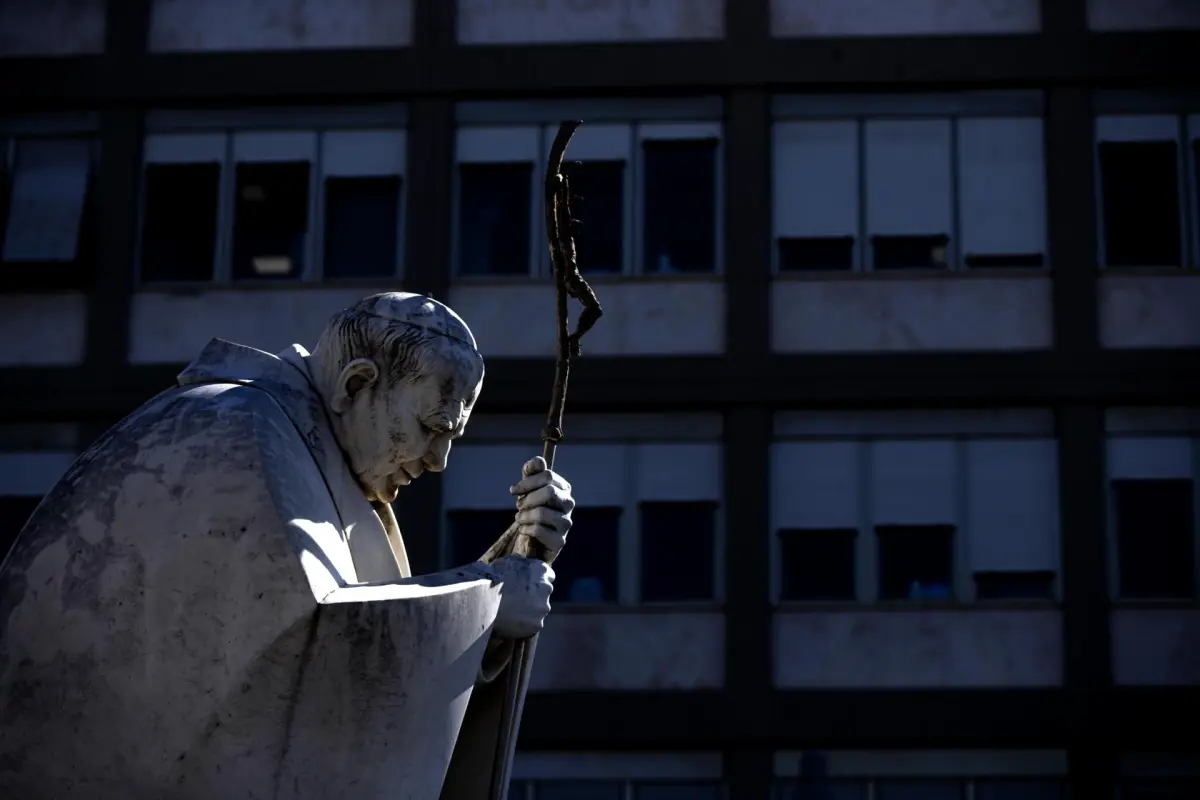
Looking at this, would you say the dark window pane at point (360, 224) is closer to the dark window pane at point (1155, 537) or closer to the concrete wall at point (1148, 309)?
the concrete wall at point (1148, 309)

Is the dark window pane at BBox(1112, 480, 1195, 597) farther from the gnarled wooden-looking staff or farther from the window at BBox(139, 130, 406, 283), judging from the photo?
the gnarled wooden-looking staff

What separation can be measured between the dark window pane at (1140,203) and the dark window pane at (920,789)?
240 inches

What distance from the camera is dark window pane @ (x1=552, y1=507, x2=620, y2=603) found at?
82.0 ft

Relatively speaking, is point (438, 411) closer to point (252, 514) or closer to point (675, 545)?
point (252, 514)

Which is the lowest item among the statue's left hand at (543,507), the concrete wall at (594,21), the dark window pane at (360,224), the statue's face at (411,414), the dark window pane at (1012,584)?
the statue's left hand at (543,507)

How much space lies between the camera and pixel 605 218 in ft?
85.4

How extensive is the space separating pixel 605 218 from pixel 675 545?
3.84 m

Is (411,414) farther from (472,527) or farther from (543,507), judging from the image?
(472,527)

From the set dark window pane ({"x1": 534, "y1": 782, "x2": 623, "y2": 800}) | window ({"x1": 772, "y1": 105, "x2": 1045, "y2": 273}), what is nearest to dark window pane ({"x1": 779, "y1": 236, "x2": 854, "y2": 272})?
window ({"x1": 772, "y1": 105, "x2": 1045, "y2": 273})

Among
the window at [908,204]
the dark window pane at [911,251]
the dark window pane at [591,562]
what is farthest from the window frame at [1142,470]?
the dark window pane at [591,562]

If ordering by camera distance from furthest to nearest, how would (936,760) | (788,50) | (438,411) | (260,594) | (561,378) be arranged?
1. (788,50)
2. (936,760)
3. (561,378)
4. (438,411)
5. (260,594)

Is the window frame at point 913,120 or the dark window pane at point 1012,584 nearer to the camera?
the dark window pane at point 1012,584

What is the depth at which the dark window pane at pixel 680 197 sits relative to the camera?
1023 inches

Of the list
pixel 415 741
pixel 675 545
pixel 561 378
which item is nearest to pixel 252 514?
pixel 415 741
